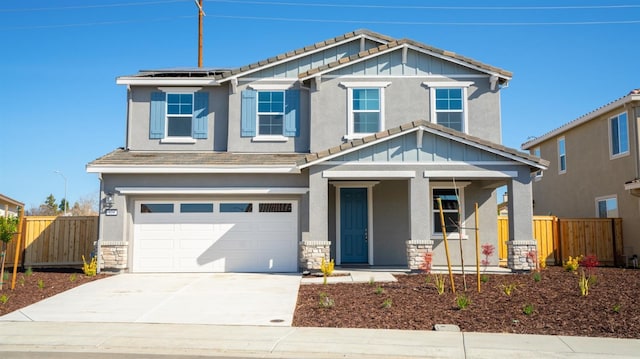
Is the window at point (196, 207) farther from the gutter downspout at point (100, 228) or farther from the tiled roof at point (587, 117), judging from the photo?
the tiled roof at point (587, 117)

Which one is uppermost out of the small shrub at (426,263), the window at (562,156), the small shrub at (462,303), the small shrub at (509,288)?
the window at (562,156)

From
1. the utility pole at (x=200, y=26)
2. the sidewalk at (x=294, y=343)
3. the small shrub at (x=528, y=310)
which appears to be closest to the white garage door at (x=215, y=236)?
the sidewalk at (x=294, y=343)

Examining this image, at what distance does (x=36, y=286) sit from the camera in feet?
42.4

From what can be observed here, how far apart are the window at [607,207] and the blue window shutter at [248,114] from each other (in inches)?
503

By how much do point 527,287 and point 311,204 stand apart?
5628 mm

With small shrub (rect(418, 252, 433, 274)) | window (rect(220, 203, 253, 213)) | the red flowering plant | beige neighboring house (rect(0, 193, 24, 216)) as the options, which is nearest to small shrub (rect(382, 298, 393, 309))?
small shrub (rect(418, 252, 433, 274))

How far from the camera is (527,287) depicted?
38.7ft

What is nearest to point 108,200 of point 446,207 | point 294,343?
point 294,343

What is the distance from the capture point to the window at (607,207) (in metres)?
19.1

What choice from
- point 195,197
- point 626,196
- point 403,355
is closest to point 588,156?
point 626,196

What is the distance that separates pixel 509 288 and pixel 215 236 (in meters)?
8.30

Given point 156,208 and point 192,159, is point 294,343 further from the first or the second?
point 156,208

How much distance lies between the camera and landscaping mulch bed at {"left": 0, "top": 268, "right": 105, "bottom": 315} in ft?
35.9

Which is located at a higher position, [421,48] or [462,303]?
[421,48]
